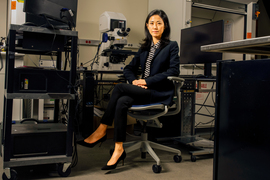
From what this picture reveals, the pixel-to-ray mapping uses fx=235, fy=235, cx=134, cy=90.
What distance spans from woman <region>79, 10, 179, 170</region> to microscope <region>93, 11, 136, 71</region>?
0.37 meters

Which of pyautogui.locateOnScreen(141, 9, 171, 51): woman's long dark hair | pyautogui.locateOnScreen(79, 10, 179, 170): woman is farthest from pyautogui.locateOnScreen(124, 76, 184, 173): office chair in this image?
pyautogui.locateOnScreen(141, 9, 171, 51): woman's long dark hair

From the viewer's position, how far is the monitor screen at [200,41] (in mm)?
2324

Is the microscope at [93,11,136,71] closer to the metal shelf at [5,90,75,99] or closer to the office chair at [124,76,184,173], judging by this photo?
the office chair at [124,76,184,173]

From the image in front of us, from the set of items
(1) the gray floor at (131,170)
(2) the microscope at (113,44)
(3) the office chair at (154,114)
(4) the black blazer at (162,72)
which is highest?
(2) the microscope at (113,44)

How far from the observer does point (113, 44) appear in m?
2.49

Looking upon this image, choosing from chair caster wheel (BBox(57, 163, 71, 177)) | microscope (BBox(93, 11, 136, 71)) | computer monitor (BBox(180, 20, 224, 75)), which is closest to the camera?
chair caster wheel (BBox(57, 163, 71, 177))

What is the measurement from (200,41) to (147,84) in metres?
0.96

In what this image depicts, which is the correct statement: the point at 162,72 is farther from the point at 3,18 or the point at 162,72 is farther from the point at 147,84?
the point at 3,18

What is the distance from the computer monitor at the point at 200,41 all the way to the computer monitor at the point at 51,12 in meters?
1.32

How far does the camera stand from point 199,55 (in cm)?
249

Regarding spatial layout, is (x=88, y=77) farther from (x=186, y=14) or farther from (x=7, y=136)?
(x=186, y=14)

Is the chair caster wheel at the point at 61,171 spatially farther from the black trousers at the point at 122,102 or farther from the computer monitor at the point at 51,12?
the computer monitor at the point at 51,12

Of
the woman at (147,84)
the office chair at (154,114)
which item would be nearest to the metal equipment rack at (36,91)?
the woman at (147,84)

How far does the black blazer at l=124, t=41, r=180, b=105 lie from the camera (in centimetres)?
185
